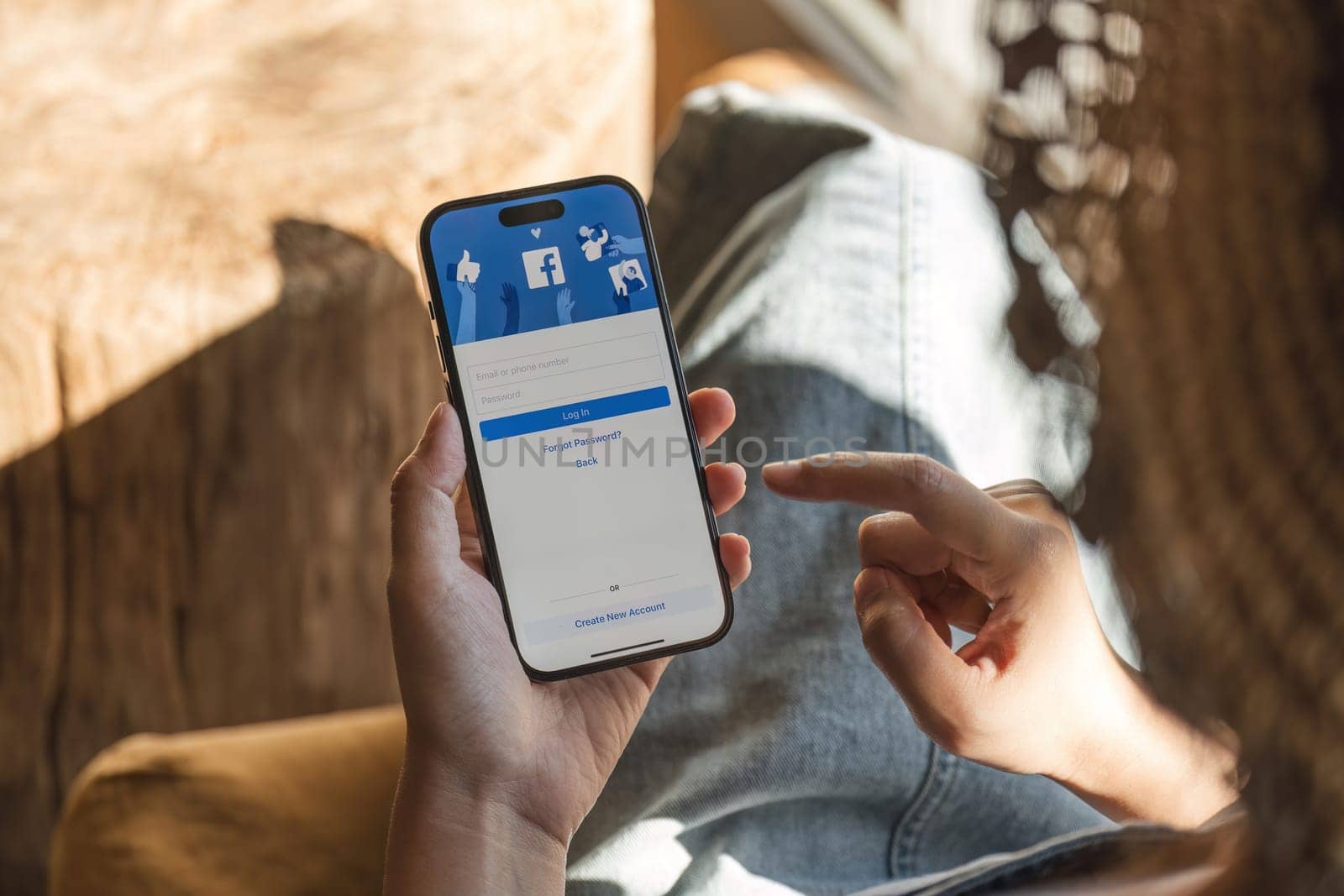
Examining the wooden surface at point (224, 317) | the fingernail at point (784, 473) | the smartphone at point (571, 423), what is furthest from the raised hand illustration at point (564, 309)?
the wooden surface at point (224, 317)

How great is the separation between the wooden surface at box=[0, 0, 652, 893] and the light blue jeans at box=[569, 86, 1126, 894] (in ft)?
0.63

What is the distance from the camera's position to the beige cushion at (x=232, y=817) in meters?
0.53

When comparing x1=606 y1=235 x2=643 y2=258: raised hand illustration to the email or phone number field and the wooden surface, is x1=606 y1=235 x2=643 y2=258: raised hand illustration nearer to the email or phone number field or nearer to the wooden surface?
the email or phone number field

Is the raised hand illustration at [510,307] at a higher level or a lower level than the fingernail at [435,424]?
higher

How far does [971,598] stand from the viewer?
0.37 meters

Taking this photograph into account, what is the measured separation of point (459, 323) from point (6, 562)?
45cm

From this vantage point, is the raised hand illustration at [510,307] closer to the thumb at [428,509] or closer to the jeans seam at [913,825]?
the thumb at [428,509]

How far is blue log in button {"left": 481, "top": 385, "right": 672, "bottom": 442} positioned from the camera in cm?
41

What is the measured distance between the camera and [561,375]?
0.41 meters

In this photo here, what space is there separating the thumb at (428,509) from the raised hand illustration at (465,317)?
31mm

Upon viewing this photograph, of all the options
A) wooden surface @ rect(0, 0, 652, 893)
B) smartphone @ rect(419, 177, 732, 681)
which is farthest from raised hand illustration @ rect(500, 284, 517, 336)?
wooden surface @ rect(0, 0, 652, 893)

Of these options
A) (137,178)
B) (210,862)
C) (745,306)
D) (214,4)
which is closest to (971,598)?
(745,306)

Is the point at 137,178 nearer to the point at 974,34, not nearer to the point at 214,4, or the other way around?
the point at 214,4

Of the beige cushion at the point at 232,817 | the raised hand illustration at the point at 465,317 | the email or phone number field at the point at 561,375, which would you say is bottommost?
the beige cushion at the point at 232,817
